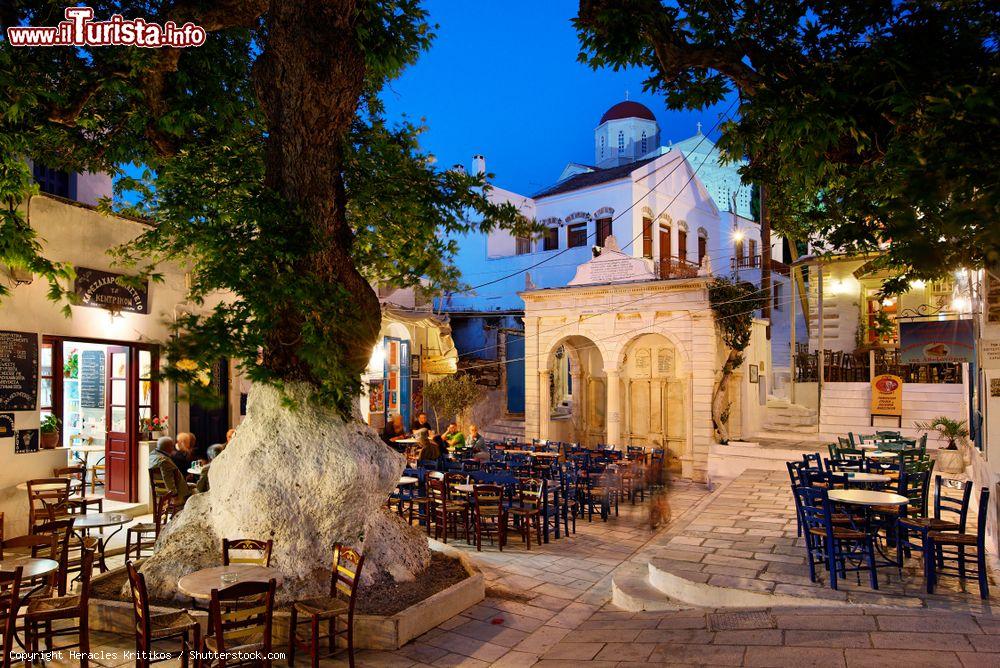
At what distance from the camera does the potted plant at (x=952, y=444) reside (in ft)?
47.6

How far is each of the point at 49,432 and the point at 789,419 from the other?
20.4m

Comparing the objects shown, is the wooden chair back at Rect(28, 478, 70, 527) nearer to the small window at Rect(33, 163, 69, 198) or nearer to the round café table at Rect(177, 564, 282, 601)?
the round café table at Rect(177, 564, 282, 601)

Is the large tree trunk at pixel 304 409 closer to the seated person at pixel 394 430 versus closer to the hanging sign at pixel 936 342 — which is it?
the seated person at pixel 394 430

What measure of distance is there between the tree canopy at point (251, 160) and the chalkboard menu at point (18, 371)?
331 cm

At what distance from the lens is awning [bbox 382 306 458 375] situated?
20000 millimetres

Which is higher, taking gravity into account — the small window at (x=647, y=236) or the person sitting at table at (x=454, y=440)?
the small window at (x=647, y=236)

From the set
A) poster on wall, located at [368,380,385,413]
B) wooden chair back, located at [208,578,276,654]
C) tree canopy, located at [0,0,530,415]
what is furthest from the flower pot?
wooden chair back, located at [208,578,276,654]

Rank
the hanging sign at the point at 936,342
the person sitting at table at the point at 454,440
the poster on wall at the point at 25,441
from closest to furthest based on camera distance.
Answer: the poster on wall at the point at 25,441 → the hanging sign at the point at 936,342 → the person sitting at table at the point at 454,440

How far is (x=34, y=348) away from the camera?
34.0 ft

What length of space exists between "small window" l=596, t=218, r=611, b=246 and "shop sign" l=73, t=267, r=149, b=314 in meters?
16.8

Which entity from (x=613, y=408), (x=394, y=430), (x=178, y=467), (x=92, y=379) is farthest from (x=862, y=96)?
(x=613, y=408)

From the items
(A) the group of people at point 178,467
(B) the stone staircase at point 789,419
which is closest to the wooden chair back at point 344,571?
(A) the group of people at point 178,467

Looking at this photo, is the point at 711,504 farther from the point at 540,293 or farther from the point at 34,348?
the point at 34,348

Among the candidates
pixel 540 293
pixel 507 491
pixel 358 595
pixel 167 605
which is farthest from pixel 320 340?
pixel 540 293
